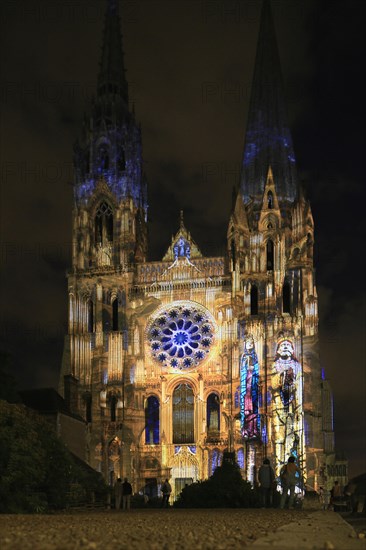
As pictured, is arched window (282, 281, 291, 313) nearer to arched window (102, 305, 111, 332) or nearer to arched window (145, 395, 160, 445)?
arched window (145, 395, 160, 445)

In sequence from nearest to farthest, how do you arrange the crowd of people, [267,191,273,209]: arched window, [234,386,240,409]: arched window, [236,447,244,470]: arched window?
the crowd of people < [236,447,244,470]: arched window < [234,386,240,409]: arched window < [267,191,273,209]: arched window

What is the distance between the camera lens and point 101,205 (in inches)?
2542

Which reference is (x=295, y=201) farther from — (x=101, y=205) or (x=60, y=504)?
(x=60, y=504)

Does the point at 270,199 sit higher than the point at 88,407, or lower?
higher

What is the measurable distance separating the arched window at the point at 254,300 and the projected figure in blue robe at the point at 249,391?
2348mm

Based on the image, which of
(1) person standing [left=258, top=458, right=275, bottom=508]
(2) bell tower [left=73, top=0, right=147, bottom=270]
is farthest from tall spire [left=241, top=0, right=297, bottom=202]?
(1) person standing [left=258, top=458, right=275, bottom=508]

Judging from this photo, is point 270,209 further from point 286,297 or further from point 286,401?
point 286,401

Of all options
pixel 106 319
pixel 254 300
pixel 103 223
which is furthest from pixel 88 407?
pixel 103 223

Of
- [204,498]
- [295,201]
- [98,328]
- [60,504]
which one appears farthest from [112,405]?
[60,504]

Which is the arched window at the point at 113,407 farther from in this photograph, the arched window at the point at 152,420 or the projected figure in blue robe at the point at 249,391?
the projected figure in blue robe at the point at 249,391

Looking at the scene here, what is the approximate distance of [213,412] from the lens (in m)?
58.8

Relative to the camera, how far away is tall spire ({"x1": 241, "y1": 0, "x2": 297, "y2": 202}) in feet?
210

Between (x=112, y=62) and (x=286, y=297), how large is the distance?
25.2 metres

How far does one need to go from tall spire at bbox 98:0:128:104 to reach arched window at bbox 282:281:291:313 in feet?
69.2
